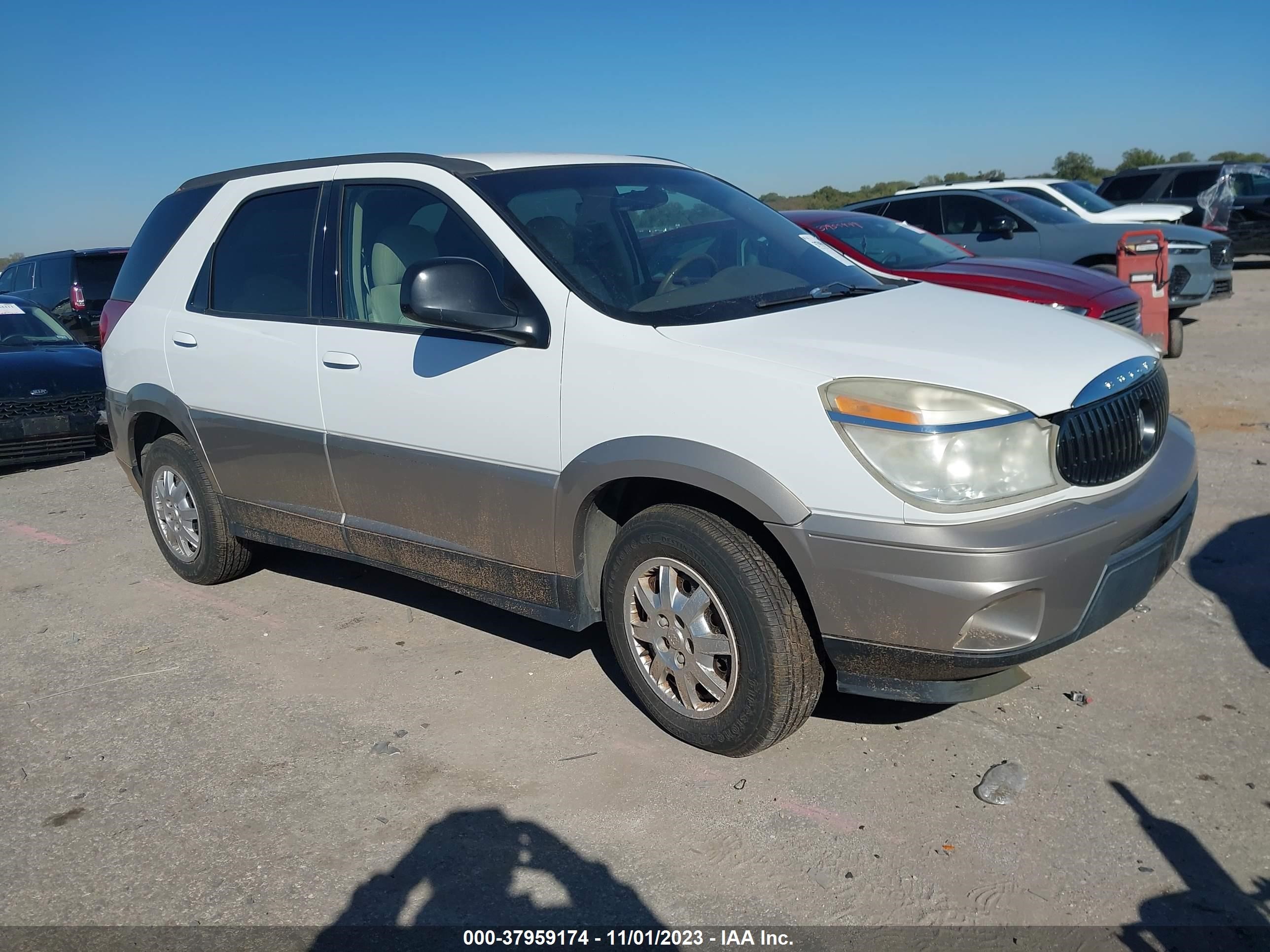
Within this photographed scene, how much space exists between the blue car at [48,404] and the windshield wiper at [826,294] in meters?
6.76

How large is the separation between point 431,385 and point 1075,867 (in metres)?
2.61

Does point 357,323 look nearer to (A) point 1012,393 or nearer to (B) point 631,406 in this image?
(B) point 631,406

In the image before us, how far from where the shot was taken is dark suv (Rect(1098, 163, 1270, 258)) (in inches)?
694

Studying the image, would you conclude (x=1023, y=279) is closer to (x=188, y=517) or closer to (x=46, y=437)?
(x=188, y=517)

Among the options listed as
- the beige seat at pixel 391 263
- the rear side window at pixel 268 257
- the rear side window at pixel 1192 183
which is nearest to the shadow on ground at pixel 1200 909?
the beige seat at pixel 391 263

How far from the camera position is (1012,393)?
298 cm

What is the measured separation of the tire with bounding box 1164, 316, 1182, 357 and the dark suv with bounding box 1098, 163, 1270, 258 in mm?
8500

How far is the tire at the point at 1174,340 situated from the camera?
998cm

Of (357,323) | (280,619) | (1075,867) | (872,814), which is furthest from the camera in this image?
(280,619)

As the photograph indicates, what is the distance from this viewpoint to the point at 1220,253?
11.9 m

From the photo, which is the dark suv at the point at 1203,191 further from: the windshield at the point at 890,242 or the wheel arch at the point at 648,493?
the wheel arch at the point at 648,493

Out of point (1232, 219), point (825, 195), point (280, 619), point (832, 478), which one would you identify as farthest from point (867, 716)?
point (825, 195)

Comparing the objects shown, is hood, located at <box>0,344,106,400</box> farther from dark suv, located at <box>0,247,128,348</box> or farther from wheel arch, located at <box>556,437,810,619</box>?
wheel arch, located at <box>556,437,810,619</box>

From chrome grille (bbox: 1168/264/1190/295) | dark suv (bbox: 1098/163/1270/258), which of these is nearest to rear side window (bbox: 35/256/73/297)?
chrome grille (bbox: 1168/264/1190/295)
